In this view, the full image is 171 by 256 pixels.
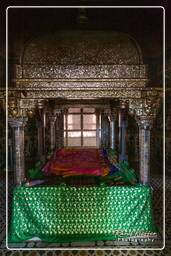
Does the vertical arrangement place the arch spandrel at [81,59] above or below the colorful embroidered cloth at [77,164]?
above

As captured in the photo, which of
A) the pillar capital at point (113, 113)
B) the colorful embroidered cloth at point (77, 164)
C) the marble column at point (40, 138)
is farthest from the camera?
the pillar capital at point (113, 113)

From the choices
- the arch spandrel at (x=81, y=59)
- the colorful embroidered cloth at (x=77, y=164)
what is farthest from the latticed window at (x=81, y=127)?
the arch spandrel at (x=81, y=59)

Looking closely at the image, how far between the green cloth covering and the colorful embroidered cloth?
89cm

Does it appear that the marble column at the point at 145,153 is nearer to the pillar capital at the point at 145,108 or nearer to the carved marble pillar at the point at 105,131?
the pillar capital at the point at 145,108

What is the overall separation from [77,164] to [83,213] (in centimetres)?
197

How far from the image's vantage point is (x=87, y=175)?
4914 mm

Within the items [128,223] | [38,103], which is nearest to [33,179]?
[38,103]

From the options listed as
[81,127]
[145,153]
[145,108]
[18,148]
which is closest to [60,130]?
[81,127]

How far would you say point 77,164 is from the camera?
5.94 meters

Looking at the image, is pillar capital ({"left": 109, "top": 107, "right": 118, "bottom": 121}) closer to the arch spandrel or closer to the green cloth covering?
the arch spandrel

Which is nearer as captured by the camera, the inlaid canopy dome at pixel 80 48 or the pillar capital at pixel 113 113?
the inlaid canopy dome at pixel 80 48

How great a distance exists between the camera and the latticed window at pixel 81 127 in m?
9.29

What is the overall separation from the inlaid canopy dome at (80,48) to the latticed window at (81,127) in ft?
18.1

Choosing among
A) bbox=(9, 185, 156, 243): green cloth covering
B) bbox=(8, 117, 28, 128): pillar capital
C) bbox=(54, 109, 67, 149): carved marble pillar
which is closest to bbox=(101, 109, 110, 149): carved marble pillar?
bbox=(54, 109, 67, 149): carved marble pillar
